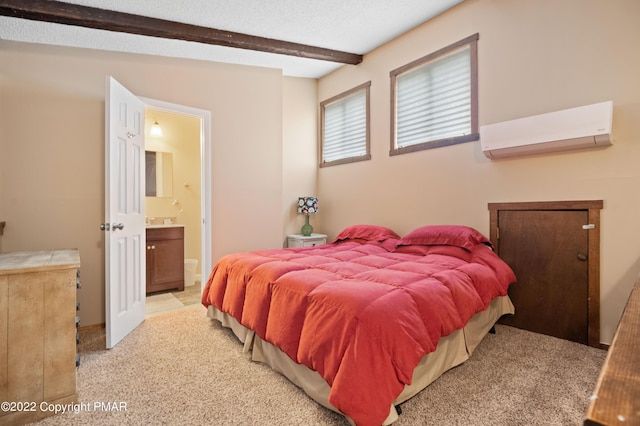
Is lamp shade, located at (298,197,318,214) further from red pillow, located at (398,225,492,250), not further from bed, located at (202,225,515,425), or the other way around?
red pillow, located at (398,225,492,250)

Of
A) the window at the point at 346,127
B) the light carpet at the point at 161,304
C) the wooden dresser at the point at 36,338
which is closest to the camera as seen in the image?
the wooden dresser at the point at 36,338

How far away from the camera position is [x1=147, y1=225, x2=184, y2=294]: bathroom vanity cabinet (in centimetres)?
409

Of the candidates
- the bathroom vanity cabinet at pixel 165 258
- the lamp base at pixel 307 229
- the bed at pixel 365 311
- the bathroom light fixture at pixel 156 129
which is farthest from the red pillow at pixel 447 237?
the bathroom light fixture at pixel 156 129

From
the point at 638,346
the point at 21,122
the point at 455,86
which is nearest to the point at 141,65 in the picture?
the point at 21,122

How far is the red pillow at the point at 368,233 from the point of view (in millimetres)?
3604

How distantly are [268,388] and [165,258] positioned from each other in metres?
2.88

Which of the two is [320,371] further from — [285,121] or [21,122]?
[285,121]

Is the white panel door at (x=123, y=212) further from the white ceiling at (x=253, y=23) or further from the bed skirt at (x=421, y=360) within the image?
the bed skirt at (x=421, y=360)

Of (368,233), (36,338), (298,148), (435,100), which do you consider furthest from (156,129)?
(435,100)

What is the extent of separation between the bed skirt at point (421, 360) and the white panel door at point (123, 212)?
0.86 meters

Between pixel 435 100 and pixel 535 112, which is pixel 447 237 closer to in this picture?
pixel 535 112

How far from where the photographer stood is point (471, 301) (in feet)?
6.72

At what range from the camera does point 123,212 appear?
276 cm

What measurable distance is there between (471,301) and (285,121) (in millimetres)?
3518
